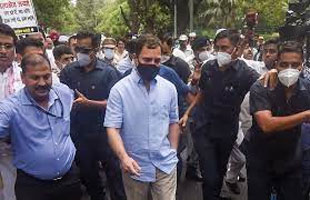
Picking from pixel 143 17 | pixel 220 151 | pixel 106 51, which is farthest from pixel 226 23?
pixel 220 151

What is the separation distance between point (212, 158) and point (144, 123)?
5.47 ft

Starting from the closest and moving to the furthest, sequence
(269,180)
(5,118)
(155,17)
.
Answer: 1. (5,118)
2. (269,180)
3. (155,17)

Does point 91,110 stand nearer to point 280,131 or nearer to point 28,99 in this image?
Result: point 28,99

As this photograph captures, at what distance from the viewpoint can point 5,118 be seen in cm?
363

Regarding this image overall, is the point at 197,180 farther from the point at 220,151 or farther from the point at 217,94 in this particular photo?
the point at 217,94

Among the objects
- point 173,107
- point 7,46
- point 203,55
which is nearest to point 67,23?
point 203,55

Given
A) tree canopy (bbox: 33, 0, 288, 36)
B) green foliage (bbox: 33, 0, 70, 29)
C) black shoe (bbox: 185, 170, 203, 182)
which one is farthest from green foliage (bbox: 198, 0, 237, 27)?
black shoe (bbox: 185, 170, 203, 182)

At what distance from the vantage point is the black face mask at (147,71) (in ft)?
13.7

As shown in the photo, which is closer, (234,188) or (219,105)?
(219,105)

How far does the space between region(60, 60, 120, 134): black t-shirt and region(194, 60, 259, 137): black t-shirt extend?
100 centimetres

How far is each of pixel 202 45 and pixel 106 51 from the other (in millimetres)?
1833

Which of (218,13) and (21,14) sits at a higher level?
(21,14)

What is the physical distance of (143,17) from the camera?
36.4 m

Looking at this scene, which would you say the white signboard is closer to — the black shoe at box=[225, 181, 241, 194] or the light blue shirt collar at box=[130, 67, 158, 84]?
the black shoe at box=[225, 181, 241, 194]
